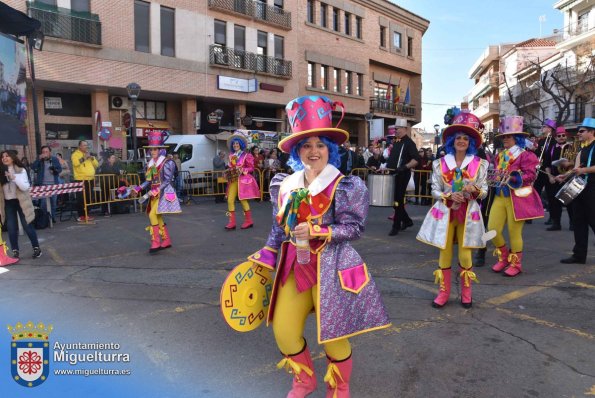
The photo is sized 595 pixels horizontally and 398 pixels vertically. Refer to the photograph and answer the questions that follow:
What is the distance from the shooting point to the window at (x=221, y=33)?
85.0ft

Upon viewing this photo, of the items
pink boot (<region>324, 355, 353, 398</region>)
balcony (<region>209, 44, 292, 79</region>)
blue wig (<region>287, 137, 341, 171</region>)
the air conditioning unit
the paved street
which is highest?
balcony (<region>209, 44, 292, 79</region>)

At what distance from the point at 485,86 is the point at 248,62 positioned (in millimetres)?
52488

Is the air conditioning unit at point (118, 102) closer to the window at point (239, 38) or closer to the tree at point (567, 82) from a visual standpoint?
the window at point (239, 38)

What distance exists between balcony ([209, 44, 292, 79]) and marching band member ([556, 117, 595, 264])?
2150 centimetres

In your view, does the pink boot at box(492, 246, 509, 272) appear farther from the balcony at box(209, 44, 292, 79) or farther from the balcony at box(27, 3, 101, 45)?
the balcony at box(209, 44, 292, 79)

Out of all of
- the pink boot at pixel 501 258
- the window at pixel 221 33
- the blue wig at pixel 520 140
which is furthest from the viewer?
the window at pixel 221 33

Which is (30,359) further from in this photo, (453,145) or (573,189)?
(573,189)

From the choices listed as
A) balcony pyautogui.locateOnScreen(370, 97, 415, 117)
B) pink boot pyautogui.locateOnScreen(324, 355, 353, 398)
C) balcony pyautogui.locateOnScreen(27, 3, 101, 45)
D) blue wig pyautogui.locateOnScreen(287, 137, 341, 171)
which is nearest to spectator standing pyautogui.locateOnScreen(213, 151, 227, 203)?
balcony pyautogui.locateOnScreen(27, 3, 101, 45)

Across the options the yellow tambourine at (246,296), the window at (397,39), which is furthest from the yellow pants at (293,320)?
the window at (397,39)

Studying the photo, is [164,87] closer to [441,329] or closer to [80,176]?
[80,176]

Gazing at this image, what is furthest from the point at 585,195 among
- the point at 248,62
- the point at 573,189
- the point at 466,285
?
the point at 248,62

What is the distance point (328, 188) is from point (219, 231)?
7524mm

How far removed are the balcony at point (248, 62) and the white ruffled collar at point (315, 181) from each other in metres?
23.9

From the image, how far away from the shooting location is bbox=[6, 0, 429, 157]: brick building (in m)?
20.5
